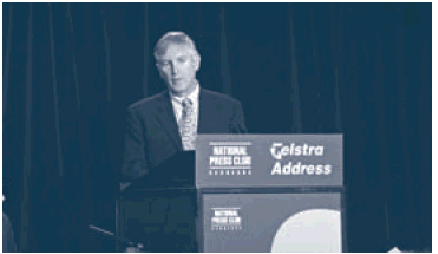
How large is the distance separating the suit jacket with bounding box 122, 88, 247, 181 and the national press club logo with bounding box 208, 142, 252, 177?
224 centimetres

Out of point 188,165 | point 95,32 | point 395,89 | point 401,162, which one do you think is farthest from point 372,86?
point 188,165

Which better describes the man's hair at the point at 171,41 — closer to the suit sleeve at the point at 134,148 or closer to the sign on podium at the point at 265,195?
the suit sleeve at the point at 134,148

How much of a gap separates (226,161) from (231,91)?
8.87ft

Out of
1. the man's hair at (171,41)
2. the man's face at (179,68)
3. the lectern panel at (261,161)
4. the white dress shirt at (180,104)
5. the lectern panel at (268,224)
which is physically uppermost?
the man's hair at (171,41)

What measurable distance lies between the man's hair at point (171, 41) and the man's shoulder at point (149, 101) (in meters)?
0.26

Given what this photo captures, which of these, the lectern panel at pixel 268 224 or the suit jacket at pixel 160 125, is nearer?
the lectern panel at pixel 268 224

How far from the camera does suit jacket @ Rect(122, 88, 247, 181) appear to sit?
4574 mm

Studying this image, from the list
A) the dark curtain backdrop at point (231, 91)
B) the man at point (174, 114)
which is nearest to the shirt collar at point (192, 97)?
the man at point (174, 114)

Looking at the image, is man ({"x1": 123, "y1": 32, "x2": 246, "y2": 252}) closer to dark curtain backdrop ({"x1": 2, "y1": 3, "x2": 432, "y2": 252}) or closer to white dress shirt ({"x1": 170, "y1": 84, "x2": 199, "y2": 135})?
white dress shirt ({"x1": 170, "y1": 84, "x2": 199, "y2": 135})

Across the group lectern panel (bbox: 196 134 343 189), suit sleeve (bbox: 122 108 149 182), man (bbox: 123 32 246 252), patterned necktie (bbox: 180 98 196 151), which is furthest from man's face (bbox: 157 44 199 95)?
lectern panel (bbox: 196 134 343 189)

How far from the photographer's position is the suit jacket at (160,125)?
457cm

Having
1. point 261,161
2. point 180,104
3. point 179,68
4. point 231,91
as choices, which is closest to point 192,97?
point 180,104

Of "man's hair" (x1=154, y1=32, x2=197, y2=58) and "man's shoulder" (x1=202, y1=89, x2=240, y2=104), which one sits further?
"man's hair" (x1=154, y1=32, x2=197, y2=58)

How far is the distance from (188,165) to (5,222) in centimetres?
67
